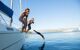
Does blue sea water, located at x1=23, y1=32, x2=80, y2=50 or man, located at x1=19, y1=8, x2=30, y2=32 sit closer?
man, located at x1=19, y1=8, x2=30, y2=32

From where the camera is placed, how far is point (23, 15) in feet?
37.6

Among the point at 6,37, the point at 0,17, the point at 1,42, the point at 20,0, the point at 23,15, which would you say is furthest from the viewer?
the point at 20,0

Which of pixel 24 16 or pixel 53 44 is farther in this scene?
pixel 53 44

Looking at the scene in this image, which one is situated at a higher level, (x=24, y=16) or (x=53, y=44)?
(x=24, y=16)

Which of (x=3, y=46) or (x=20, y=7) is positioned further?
(x=20, y=7)

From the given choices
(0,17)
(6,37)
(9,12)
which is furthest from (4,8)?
(6,37)

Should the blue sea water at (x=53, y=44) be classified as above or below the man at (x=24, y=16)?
below

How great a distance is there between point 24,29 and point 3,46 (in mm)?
6880

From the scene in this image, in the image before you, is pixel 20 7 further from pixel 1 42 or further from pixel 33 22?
pixel 1 42

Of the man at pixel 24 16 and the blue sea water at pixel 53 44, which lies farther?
the blue sea water at pixel 53 44

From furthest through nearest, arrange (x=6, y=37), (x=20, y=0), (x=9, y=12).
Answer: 1. (x=20, y=0)
2. (x=9, y=12)
3. (x=6, y=37)

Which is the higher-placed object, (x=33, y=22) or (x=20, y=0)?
(x=20, y=0)

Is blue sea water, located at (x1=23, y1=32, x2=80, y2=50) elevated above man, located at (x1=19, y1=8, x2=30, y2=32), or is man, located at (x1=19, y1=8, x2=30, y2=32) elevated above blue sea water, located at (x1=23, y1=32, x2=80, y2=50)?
man, located at (x1=19, y1=8, x2=30, y2=32)

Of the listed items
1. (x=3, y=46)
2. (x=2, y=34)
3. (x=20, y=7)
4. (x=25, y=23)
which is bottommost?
(x=3, y=46)
